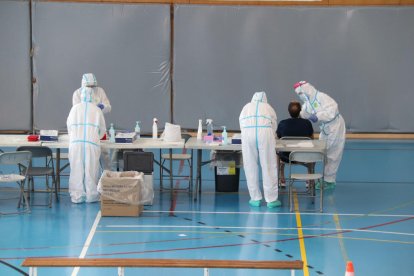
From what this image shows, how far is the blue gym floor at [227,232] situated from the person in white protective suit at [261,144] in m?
0.34

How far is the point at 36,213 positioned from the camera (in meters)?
9.77

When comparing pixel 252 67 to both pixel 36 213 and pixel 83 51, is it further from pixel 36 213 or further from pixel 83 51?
pixel 36 213

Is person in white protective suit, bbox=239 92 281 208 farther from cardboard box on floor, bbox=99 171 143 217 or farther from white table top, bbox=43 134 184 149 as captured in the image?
cardboard box on floor, bbox=99 171 143 217

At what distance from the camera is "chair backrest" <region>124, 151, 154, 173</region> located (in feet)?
33.7

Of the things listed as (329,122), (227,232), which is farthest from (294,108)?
(227,232)

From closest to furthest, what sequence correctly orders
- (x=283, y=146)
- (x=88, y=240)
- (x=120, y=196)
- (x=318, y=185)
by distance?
(x=88, y=240)
(x=120, y=196)
(x=283, y=146)
(x=318, y=185)

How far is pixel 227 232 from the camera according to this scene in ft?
29.3

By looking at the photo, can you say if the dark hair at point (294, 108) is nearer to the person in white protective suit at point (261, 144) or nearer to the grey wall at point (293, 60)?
the person in white protective suit at point (261, 144)

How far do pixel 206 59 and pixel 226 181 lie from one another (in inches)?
237

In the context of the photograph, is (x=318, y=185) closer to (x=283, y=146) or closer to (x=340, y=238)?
(x=283, y=146)

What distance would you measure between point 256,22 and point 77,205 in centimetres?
765

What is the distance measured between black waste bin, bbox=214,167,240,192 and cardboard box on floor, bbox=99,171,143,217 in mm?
1807

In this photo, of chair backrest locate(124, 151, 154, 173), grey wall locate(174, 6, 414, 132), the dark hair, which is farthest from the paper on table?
grey wall locate(174, 6, 414, 132)

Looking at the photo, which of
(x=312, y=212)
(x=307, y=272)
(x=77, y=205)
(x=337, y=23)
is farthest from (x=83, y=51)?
(x=307, y=272)
